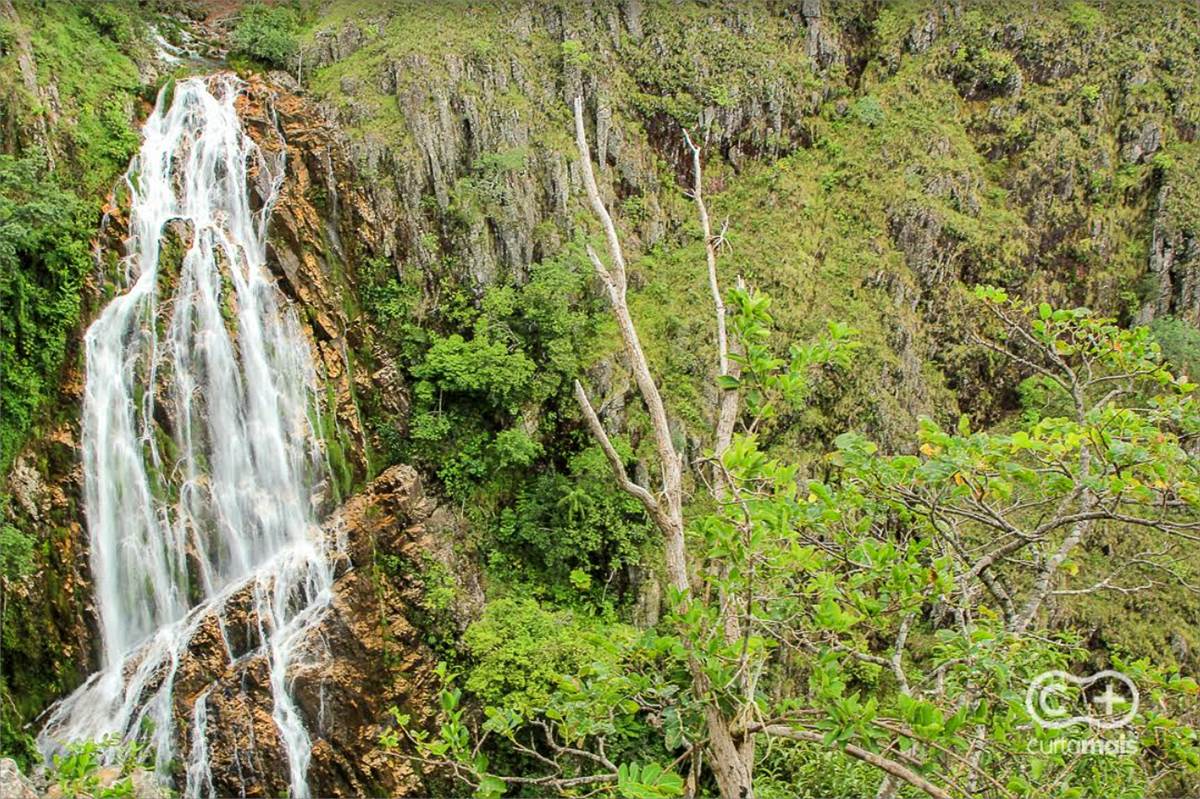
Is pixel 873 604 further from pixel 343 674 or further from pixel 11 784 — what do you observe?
pixel 343 674

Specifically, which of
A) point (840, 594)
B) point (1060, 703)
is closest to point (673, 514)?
point (840, 594)

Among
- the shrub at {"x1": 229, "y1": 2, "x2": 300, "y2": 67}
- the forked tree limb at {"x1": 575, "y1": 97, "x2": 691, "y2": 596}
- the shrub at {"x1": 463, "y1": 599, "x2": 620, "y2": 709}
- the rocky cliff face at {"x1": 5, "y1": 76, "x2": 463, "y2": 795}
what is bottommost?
the shrub at {"x1": 463, "y1": 599, "x2": 620, "y2": 709}

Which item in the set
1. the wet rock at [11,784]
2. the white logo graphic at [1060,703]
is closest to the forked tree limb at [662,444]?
the white logo graphic at [1060,703]

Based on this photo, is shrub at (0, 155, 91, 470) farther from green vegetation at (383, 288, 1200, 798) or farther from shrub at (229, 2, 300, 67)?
green vegetation at (383, 288, 1200, 798)

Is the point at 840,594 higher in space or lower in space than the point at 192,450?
higher

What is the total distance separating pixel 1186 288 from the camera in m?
14.8

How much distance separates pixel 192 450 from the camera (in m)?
10.1

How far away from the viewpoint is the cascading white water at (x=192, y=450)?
30.6 ft

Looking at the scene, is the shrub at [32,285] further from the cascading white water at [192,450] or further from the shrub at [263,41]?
the shrub at [263,41]

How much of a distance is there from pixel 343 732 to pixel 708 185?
37.9ft

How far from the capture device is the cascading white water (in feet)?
30.6

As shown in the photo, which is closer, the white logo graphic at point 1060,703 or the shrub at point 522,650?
the white logo graphic at point 1060,703

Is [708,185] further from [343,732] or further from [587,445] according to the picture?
[343,732]

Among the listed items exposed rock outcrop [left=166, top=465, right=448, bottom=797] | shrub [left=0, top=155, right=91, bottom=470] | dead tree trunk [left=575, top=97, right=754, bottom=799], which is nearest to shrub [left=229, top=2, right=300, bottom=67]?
shrub [left=0, top=155, right=91, bottom=470]
